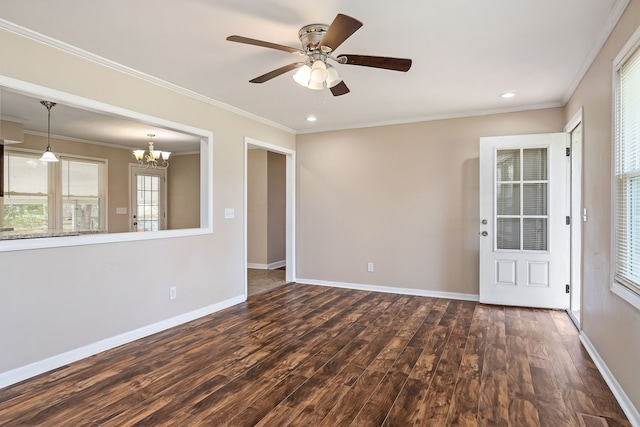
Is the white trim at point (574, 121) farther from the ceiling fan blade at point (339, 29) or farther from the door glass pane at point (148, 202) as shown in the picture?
the door glass pane at point (148, 202)

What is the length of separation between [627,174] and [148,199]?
25.8 feet

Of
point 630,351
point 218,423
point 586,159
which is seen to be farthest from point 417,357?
point 586,159

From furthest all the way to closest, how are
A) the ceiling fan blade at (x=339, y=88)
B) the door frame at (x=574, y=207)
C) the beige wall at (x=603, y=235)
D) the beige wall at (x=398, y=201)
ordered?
the beige wall at (x=398, y=201) < the door frame at (x=574, y=207) < the ceiling fan blade at (x=339, y=88) < the beige wall at (x=603, y=235)

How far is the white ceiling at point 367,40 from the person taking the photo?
2.23 meters

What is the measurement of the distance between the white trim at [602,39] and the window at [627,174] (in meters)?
0.28

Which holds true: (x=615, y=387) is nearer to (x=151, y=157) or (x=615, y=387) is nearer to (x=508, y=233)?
(x=508, y=233)

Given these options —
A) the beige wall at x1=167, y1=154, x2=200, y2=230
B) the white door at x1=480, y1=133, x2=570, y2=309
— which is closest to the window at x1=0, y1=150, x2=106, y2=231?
the beige wall at x1=167, y1=154, x2=200, y2=230

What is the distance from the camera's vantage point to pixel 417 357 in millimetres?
2891

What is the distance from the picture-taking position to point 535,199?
4266 mm

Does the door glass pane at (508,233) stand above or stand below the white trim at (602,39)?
below

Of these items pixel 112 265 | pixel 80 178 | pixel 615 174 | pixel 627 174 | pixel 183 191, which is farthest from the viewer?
pixel 183 191

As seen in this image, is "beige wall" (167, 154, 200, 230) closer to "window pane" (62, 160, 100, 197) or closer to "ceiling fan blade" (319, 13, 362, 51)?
"window pane" (62, 160, 100, 197)

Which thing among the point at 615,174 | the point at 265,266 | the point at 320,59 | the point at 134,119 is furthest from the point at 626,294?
the point at 265,266

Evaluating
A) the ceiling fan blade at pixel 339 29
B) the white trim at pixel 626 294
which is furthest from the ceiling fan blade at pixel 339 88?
the white trim at pixel 626 294
